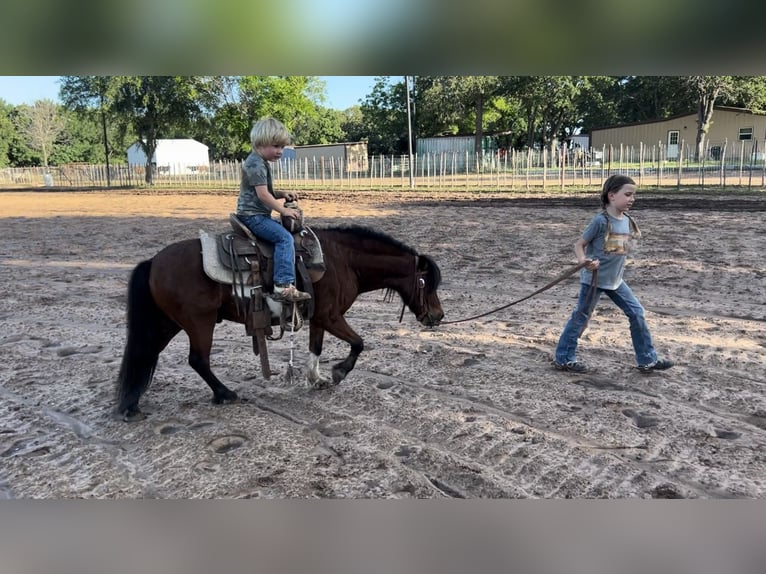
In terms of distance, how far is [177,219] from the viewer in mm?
18641

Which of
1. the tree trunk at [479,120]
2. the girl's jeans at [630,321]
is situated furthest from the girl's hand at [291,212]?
the tree trunk at [479,120]

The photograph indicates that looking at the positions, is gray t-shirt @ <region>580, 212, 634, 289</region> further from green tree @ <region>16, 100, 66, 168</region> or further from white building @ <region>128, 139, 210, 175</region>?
green tree @ <region>16, 100, 66, 168</region>

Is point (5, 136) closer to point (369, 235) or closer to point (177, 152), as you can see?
point (177, 152)

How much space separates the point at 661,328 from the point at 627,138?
50.6 m

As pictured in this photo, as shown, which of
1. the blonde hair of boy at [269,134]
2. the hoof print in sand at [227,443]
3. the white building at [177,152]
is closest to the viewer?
the hoof print in sand at [227,443]

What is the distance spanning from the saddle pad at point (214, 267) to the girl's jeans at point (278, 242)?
0.95 feet

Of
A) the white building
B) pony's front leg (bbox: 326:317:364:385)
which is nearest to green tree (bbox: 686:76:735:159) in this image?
pony's front leg (bbox: 326:317:364:385)

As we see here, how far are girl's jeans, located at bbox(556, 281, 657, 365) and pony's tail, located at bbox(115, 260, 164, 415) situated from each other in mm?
3778

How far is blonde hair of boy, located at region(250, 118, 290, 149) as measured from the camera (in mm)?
4121

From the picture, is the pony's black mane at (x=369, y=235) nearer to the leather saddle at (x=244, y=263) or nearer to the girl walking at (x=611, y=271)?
the leather saddle at (x=244, y=263)

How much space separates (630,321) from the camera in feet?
17.0

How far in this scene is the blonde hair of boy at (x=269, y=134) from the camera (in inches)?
162
